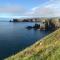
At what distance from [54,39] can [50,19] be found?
112 metres

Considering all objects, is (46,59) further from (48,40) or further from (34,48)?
(48,40)

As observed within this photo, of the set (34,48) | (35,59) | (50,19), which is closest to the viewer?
(35,59)

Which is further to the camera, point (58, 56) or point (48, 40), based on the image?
point (48, 40)

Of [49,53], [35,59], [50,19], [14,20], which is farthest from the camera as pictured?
[14,20]

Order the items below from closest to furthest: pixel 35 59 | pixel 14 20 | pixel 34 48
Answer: pixel 35 59 < pixel 34 48 < pixel 14 20

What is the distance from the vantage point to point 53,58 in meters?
9.31

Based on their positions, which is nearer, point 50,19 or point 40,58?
point 40,58

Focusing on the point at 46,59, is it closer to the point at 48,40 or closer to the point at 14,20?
the point at 48,40

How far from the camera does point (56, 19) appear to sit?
119812 mm

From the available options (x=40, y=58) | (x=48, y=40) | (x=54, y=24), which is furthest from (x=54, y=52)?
(x=54, y=24)

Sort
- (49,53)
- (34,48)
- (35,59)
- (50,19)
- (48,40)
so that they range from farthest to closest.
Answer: (50,19) < (48,40) < (34,48) < (49,53) < (35,59)

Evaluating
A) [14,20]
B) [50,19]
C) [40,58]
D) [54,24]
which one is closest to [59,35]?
[40,58]

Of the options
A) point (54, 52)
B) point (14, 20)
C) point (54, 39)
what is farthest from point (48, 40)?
point (14, 20)

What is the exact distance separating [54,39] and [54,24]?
103810 millimetres
